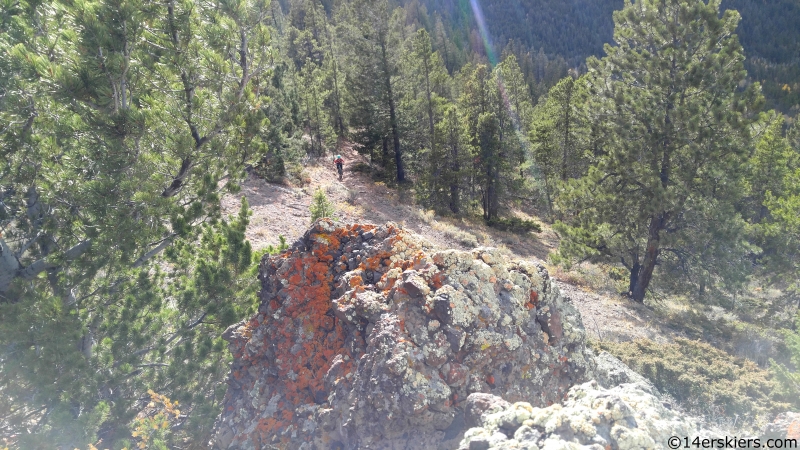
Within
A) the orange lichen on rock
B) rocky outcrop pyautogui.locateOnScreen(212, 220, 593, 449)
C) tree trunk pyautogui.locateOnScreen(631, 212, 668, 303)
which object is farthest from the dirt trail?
the orange lichen on rock

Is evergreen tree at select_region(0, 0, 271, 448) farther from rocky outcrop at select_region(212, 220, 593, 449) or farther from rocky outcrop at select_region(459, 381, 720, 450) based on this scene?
rocky outcrop at select_region(459, 381, 720, 450)

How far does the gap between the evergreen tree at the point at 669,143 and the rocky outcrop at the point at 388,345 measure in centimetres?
1005

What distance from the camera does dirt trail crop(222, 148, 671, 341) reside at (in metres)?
12.7

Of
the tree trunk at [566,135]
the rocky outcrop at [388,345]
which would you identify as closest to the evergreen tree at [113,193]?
the rocky outcrop at [388,345]

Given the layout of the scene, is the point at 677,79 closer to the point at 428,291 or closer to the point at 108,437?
the point at 428,291

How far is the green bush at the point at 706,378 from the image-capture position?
6.65 meters

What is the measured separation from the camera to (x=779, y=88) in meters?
80.9

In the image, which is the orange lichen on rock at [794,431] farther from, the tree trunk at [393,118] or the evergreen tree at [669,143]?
the tree trunk at [393,118]

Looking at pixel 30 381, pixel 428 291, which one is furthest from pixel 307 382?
pixel 30 381

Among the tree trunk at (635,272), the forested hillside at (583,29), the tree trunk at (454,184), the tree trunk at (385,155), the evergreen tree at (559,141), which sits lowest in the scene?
the tree trunk at (635,272)

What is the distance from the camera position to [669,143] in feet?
44.5

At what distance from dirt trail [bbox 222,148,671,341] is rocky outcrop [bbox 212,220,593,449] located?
5223 millimetres

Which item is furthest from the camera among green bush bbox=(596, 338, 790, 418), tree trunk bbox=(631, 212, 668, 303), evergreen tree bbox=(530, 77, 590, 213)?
evergreen tree bbox=(530, 77, 590, 213)

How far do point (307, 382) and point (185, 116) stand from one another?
3304mm
